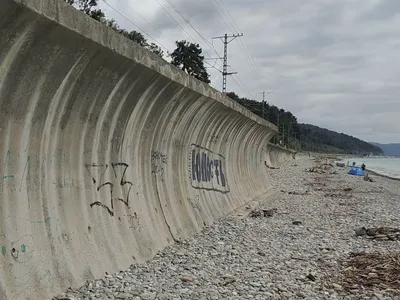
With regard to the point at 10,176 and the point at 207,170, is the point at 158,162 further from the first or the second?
the point at 10,176

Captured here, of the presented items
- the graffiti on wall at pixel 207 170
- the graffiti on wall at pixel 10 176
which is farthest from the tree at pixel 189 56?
the graffiti on wall at pixel 10 176

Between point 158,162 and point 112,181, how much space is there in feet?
6.35

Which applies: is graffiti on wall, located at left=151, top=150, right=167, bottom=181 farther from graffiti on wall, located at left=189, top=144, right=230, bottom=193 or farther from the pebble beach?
graffiti on wall, located at left=189, top=144, right=230, bottom=193

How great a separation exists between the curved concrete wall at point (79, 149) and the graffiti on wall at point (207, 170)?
1.22 m

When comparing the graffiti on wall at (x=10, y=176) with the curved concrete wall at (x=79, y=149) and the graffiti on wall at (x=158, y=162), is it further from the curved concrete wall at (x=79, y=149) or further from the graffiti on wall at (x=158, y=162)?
the graffiti on wall at (x=158, y=162)

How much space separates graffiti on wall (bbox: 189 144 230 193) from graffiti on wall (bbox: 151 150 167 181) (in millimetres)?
1584

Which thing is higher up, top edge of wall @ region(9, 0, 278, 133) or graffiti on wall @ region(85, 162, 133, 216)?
top edge of wall @ region(9, 0, 278, 133)

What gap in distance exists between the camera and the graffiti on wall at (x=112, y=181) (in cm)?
591

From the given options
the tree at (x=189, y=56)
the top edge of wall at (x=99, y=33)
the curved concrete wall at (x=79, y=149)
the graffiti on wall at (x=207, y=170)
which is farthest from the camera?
the tree at (x=189, y=56)

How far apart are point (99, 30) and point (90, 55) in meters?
0.30

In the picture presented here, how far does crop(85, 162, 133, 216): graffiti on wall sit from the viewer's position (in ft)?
19.4

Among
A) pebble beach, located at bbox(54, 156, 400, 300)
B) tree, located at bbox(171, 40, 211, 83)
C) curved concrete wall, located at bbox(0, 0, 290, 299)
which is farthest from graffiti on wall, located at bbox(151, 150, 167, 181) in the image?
tree, located at bbox(171, 40, 211, 83)

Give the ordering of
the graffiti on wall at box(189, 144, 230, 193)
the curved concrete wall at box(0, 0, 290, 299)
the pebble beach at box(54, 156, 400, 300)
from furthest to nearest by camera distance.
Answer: the graffiti on wall at box(189, 144, 230, 193) → the pebble beach at box(54, 156, 400, 300) → the curved concrete wall at box(0, 0, 290, 299)

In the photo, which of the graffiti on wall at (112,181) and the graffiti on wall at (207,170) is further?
the graffiti on wall at (207,170)
